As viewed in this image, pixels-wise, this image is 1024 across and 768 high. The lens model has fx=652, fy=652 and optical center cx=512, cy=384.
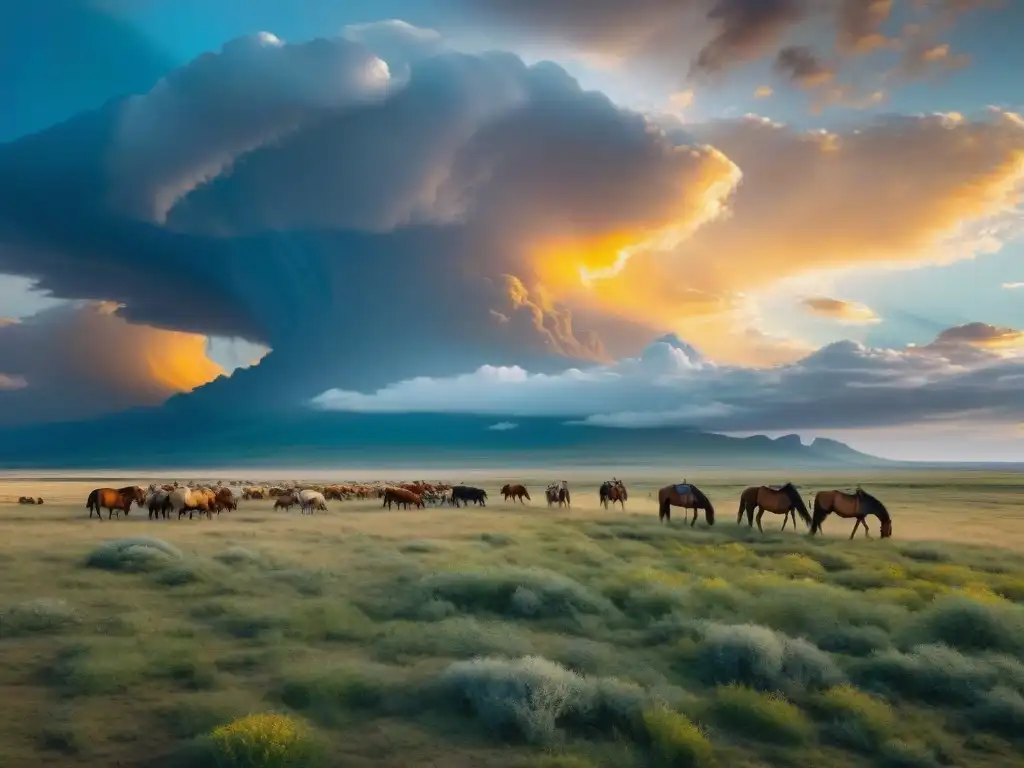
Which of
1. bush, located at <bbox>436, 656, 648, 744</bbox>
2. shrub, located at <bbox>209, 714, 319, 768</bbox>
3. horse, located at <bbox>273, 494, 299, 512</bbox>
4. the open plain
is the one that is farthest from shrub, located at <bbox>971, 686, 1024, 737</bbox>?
horse, located at <bbox>273, 494, 299, 512</bbox>

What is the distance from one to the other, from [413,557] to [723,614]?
1080 cm

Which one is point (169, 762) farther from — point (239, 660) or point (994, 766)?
point (994, 766)

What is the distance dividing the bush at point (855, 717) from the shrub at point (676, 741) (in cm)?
218

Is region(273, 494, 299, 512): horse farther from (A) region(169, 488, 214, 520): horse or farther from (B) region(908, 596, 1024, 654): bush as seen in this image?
(B) region(908, 596, 1024, 654): bush

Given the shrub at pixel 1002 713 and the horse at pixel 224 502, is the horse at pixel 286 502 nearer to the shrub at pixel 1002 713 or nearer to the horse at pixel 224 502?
the horse at pixel 224 502

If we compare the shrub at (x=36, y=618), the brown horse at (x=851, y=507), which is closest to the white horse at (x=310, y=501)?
the brown horse at (x=851, y=507)

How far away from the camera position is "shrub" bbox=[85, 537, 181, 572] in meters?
18.5

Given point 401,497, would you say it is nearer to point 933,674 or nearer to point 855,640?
point 855,640

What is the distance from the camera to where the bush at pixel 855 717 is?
9500 mm

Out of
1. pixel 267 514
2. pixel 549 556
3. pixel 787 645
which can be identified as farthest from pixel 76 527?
pixel 787 645

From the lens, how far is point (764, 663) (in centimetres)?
1139

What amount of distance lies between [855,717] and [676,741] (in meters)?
3.29

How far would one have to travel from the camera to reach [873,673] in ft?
39.2

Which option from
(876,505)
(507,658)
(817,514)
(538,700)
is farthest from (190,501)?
(876,505)
